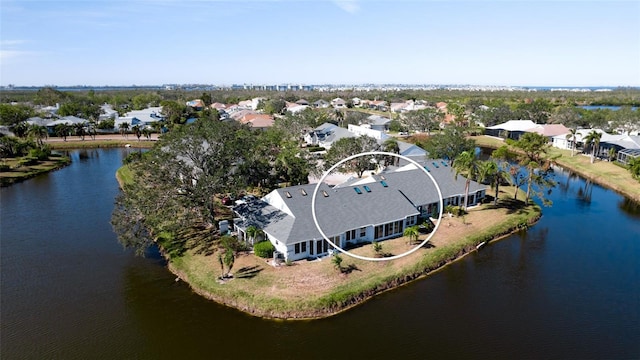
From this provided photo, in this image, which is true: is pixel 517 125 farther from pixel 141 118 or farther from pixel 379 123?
pixel 141 118

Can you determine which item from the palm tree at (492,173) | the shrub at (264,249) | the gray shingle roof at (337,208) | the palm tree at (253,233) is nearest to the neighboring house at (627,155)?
the palm tree at (492,173)

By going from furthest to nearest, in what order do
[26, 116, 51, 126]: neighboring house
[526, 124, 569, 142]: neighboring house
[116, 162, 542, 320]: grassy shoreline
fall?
[26, 116, 51, 126]: neighboring house → [526, 124, 569, 142]: neighboring house → [116, 162, 542, 320]: grassy shoreline

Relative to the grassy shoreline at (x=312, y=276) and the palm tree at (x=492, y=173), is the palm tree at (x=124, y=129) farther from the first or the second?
the palm tree at (x=492, y=173)

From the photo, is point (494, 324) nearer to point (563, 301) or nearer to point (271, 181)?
point (563, 301)

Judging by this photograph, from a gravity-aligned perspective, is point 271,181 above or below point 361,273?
above

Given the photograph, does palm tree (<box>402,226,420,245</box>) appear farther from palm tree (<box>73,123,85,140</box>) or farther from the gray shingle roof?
palm tree (<box>73,123,85,140</box>)

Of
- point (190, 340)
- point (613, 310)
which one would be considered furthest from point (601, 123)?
point (190, 340)

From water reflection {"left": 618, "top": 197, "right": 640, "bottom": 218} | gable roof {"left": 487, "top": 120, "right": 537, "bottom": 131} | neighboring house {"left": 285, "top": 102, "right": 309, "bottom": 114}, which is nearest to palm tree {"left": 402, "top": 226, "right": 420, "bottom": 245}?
water reflection {"left": 618, "top": 197, "right": 640, "bottom": 218}
